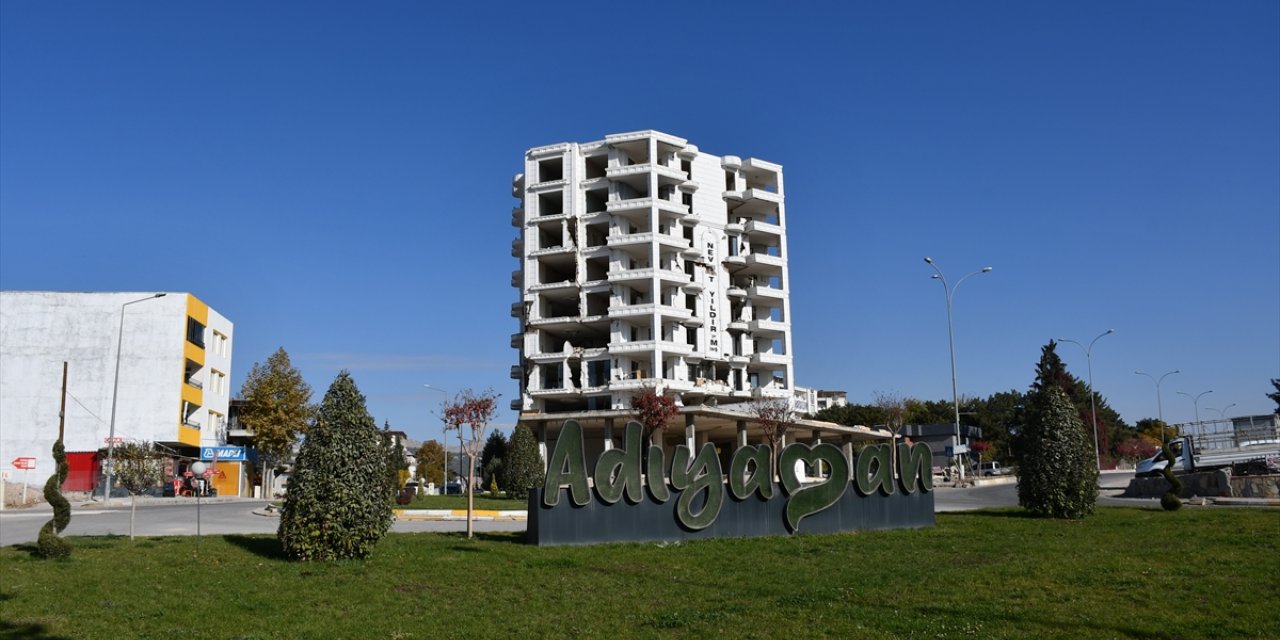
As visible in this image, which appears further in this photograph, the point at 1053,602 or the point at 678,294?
the point at 678,294

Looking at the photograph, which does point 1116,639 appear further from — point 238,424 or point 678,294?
point 238,424

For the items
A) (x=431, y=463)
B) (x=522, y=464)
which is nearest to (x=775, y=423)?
(x=522, y=464)

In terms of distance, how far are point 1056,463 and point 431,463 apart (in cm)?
10689

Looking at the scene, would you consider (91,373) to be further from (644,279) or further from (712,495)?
Result: (712,495)

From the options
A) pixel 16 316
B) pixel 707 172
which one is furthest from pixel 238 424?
pixel 707 172

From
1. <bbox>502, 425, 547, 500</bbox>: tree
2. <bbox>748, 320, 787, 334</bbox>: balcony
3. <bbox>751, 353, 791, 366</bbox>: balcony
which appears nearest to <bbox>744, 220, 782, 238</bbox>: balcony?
<bbox>748, 320, 787, 334</bbox>: balcony

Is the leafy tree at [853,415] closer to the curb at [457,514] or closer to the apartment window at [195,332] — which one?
the apartment window at [195,332]

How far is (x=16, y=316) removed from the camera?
64.7 meters

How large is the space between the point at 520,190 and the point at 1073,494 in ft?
200

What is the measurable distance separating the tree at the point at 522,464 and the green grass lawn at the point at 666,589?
28518mm

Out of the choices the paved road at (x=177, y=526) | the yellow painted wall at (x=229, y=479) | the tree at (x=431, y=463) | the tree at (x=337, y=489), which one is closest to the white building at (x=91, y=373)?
the yellow painted wall at (x=229, y=479)

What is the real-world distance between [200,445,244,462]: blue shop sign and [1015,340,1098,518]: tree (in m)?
55.9

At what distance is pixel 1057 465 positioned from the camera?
2916 centimetres

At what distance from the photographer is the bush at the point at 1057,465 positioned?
95.2ft
